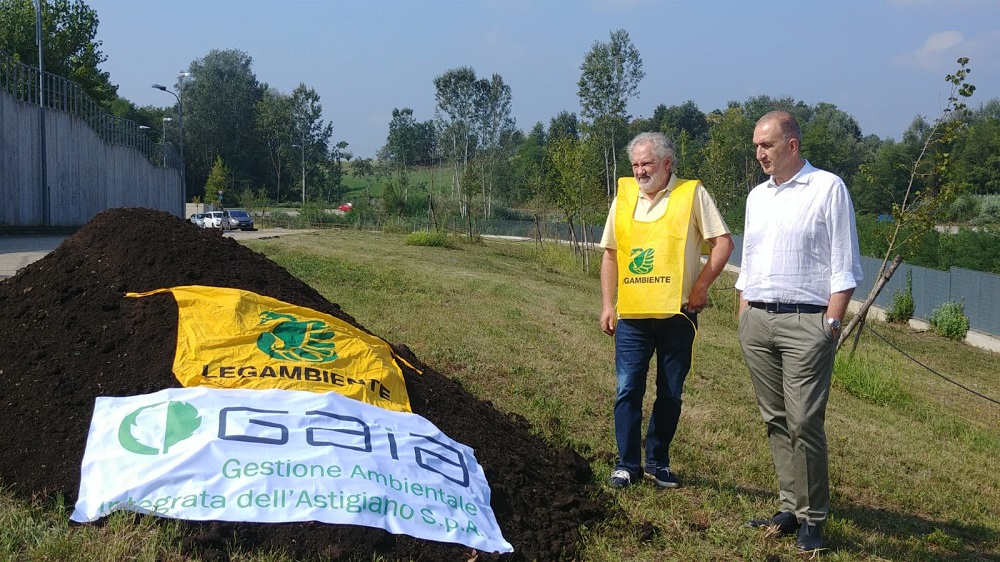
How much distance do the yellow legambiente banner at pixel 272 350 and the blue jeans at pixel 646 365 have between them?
122cm

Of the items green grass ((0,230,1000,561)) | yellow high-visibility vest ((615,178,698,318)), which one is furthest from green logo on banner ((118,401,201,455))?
yellow high-visibility vest ((615,178,698,318))

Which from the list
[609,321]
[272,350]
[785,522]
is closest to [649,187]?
[609,321]

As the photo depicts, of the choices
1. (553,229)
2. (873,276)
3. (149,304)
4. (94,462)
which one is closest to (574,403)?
(149,304)

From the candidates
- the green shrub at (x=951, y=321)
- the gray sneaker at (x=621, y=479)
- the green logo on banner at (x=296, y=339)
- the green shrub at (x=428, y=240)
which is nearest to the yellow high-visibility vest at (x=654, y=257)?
the gray sneaker at (x=621, y=479)

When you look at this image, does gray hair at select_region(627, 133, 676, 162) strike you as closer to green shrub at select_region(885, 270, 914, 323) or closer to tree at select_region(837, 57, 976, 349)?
tree at select_region(837, 57, 976, 349)

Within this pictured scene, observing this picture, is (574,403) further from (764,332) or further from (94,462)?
(94,462)

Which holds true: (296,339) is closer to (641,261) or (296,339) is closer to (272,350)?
(272,350)

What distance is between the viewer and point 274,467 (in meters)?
3.57

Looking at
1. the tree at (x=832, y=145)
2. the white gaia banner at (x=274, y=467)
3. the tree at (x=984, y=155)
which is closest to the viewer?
the white gaia banner at (x=274, y=467)

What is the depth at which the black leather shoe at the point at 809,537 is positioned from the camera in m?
4.14

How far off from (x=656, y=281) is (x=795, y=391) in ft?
3.05

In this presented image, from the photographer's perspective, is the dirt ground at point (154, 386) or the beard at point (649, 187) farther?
the beard at point (649, 187)

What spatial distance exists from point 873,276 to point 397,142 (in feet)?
204

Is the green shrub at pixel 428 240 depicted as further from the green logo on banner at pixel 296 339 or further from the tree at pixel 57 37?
the tree at pixel 57 37
